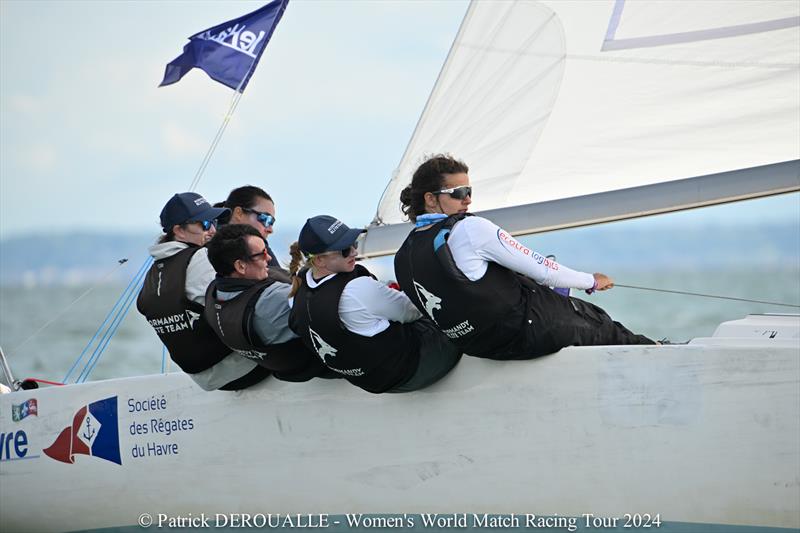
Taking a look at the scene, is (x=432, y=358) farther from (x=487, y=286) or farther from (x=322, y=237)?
(x=322, y=237)

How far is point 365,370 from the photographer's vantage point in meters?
3.62

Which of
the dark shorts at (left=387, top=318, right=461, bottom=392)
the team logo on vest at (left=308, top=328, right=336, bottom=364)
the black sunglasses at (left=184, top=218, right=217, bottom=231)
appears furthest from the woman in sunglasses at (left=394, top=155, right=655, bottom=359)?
the black sunglasses at (left=184, top=218, right=217, bottom=231)

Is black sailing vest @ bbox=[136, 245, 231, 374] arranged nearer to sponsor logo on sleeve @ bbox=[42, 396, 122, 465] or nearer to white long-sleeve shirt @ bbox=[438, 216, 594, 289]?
sponsor logo on sleeve @ bbox=[42, 396, 122, 465]

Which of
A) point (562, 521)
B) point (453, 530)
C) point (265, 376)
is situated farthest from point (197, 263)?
point (562, 521)

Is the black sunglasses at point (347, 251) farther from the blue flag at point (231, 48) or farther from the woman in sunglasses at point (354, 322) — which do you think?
the blue flag at point (231, 48)

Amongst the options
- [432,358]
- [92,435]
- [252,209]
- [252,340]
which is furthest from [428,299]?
[92,435]

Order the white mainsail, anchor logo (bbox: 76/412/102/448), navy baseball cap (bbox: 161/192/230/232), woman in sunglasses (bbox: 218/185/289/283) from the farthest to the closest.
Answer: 1. anchor logo (bbox: 76/412/102/448)
2. woman in sunglasses (bbox: 218/185/289/283)
3. navy baseball cap (bbox: 161/192/230/232)
4. the white mainsail

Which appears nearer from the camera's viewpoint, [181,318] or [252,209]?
[181,318]

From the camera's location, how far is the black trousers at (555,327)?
3.43 m

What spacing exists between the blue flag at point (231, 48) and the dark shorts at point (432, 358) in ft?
6.47

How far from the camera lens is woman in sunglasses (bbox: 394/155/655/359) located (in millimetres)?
3385

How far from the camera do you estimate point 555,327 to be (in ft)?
11.4

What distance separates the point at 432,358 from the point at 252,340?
0.57m

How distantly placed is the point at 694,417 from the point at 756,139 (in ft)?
3.71
